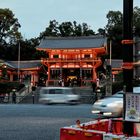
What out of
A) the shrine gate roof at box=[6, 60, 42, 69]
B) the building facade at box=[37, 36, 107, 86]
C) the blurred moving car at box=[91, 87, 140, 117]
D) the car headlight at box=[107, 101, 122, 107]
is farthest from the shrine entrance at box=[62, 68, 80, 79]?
the car headlight at box=[107, 101, 122, 107]

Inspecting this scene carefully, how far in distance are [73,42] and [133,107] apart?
177 feet

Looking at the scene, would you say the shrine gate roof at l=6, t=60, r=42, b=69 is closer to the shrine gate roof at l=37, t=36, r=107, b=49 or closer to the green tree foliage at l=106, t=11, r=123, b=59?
the shrine gate roof at l=37, t=36, r=107, b=49

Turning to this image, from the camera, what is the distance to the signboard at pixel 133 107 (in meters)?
4.48

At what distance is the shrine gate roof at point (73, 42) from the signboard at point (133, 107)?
50818 mm

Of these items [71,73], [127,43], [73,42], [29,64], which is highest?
[73,42]

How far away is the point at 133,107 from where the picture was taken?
4504 mm

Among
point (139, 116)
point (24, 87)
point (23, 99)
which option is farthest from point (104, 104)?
→ point (24, 87)

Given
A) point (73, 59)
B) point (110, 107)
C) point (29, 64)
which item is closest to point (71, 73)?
point (73, 59)

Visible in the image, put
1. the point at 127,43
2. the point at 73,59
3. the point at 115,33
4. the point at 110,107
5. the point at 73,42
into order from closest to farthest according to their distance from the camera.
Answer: the point at 127,43 → the point at 110,107 → the point at 73,59 → the point at 73,42 → the point at 115,33

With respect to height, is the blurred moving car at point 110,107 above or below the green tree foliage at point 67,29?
below

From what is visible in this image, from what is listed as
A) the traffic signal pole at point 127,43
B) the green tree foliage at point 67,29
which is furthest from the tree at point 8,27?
the traffic signal pole at point 127,43

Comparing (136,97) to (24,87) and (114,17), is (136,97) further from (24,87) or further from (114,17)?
(114,17)

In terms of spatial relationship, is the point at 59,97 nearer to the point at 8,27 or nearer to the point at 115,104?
the point at 115,104

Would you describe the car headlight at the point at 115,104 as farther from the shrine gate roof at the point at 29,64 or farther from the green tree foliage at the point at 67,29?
the green tree foliage at the point at 67,29
